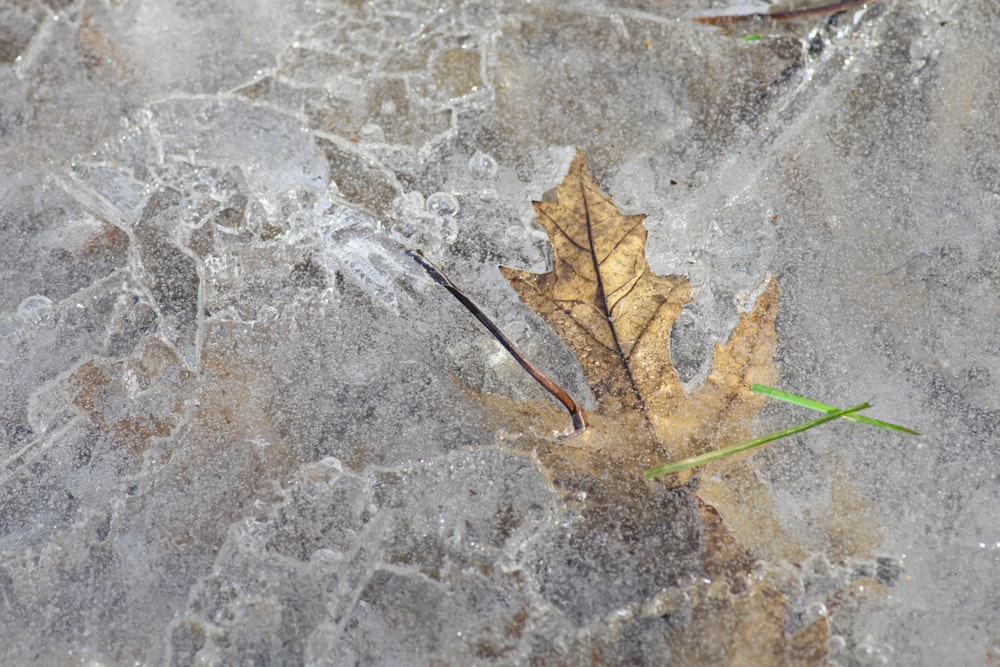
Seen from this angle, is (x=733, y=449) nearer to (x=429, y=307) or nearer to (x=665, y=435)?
(x=665, y=435)

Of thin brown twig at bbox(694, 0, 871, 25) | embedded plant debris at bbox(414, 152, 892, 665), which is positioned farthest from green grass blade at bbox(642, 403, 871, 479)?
thin brown twig at bbox(694, 0, 871, 25)

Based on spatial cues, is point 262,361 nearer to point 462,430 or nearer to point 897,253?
point 462,430

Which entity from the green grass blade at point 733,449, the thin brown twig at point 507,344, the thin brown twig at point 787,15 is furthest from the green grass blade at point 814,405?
the thin brown twig at point 787,15

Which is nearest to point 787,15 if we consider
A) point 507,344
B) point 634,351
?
point 634,351

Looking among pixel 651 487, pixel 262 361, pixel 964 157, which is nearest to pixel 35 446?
pixel 262 361

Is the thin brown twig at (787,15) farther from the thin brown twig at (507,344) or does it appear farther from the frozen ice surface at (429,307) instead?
the thin brown twig at (507,344)

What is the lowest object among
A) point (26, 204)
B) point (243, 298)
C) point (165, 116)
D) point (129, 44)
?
point (243, 298)
